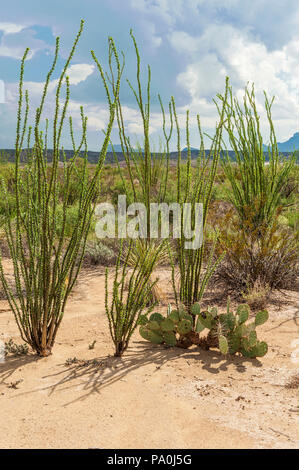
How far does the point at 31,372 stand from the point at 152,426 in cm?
90

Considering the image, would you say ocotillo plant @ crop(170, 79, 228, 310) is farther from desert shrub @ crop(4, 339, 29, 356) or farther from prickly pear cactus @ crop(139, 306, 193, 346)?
desert shrub @ crop(4, 339, 29, 356)

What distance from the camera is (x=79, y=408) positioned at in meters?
1.91

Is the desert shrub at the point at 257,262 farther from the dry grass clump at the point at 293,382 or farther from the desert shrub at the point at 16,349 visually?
the desert shrub at the point at 16,349

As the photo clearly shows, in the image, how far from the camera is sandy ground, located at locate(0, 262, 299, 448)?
5.49ft

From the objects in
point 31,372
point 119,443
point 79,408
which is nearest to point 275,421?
point 119,443

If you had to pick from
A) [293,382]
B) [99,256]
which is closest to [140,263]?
[293,382]

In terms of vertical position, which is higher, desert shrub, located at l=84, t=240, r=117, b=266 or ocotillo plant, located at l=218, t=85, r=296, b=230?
ocotillo plant, located at l=218, t=85, r=296, b=230

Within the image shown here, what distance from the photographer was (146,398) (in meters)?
2.00

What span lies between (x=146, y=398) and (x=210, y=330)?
79 cm

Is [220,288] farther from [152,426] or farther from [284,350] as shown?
[152,426]

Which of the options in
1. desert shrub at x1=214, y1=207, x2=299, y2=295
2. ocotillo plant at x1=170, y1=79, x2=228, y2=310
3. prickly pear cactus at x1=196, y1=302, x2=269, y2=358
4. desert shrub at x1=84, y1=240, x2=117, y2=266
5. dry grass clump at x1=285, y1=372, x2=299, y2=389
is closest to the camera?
dry grass clump at x1=285, y1=372, x2=299, y2=389

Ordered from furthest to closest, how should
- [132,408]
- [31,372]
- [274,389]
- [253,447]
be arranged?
[31,372] → [274,389] → [132,408] → [253,447]

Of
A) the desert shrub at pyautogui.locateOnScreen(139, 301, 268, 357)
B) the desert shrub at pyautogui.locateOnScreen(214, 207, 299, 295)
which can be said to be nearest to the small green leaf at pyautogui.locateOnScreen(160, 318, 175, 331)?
the desert shrub at pyautogui.locateOnScreen(139, 301, 268, 357)

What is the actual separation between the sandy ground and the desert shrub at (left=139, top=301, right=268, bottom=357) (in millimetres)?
68
